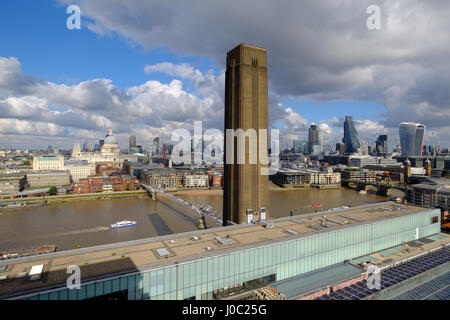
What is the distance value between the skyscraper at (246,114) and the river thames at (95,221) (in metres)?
11.4

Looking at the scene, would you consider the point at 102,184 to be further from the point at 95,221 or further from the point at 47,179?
the point at 95,221

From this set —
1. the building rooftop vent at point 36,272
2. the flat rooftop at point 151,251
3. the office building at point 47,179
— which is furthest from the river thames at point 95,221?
the office building at point 47,179

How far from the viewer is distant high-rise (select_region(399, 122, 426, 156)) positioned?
564 feet

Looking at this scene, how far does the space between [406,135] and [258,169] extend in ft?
646

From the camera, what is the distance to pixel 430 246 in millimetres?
23047

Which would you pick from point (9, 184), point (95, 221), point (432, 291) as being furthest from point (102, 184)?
point (432, 291)

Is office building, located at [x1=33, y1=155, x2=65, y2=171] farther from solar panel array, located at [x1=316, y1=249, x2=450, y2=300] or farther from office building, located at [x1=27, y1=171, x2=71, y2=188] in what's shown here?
solar panel array, located at [x1=316, y1=249, x2=450, y2=300]

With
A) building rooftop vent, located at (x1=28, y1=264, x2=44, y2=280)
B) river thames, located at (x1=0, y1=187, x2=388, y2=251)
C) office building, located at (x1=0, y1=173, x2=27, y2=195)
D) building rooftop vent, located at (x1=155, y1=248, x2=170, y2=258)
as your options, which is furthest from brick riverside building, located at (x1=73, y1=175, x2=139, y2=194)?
building rooftop vent, located at (x1=155, y1=248, x2=170, y2=258)

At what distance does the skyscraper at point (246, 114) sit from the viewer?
27.6m

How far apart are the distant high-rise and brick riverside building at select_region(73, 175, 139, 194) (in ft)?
612

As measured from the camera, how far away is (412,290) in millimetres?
15109

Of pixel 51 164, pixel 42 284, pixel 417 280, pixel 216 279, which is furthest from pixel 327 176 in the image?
pixel 51 164

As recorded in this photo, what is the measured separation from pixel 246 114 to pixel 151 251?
57.7 feet

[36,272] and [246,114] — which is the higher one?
[246,114]
